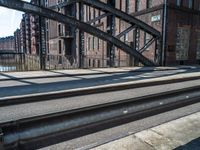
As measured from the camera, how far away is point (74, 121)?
2373mm

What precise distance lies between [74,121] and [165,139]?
2233 millimetres

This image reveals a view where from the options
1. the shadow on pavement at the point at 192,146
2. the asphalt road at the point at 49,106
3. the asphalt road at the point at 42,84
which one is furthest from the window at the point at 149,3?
the shadow on pavement at the point at 192,146

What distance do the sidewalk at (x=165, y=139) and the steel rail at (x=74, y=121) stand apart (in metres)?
0.71

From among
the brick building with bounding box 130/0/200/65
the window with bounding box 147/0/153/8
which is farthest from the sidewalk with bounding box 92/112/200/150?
the window with bounding box 147/0/153/8

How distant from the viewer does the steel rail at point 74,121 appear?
199 cm

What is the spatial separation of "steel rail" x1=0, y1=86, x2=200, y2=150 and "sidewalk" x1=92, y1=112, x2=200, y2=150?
2.34ft

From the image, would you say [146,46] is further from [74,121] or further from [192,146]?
[74,121]

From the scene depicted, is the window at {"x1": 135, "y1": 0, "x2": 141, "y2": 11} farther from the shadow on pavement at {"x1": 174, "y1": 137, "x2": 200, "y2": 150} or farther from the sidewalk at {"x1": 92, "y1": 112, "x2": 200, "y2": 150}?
the shadow on pavement at {"x1": 174, "y1": 137, "x2": 200, "y2": 150}

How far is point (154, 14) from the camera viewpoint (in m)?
23.7

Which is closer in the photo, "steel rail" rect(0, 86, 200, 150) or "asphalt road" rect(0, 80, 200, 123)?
"steel rail" rect(0, 86, 200, 150)

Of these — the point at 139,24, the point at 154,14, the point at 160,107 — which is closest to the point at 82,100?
the point at 160,107

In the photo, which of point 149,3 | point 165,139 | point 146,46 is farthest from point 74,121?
point 149,3

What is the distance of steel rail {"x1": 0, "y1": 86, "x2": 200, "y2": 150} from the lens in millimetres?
1992

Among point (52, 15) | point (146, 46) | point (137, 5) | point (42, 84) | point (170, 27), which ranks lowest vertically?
point (42, 84)
